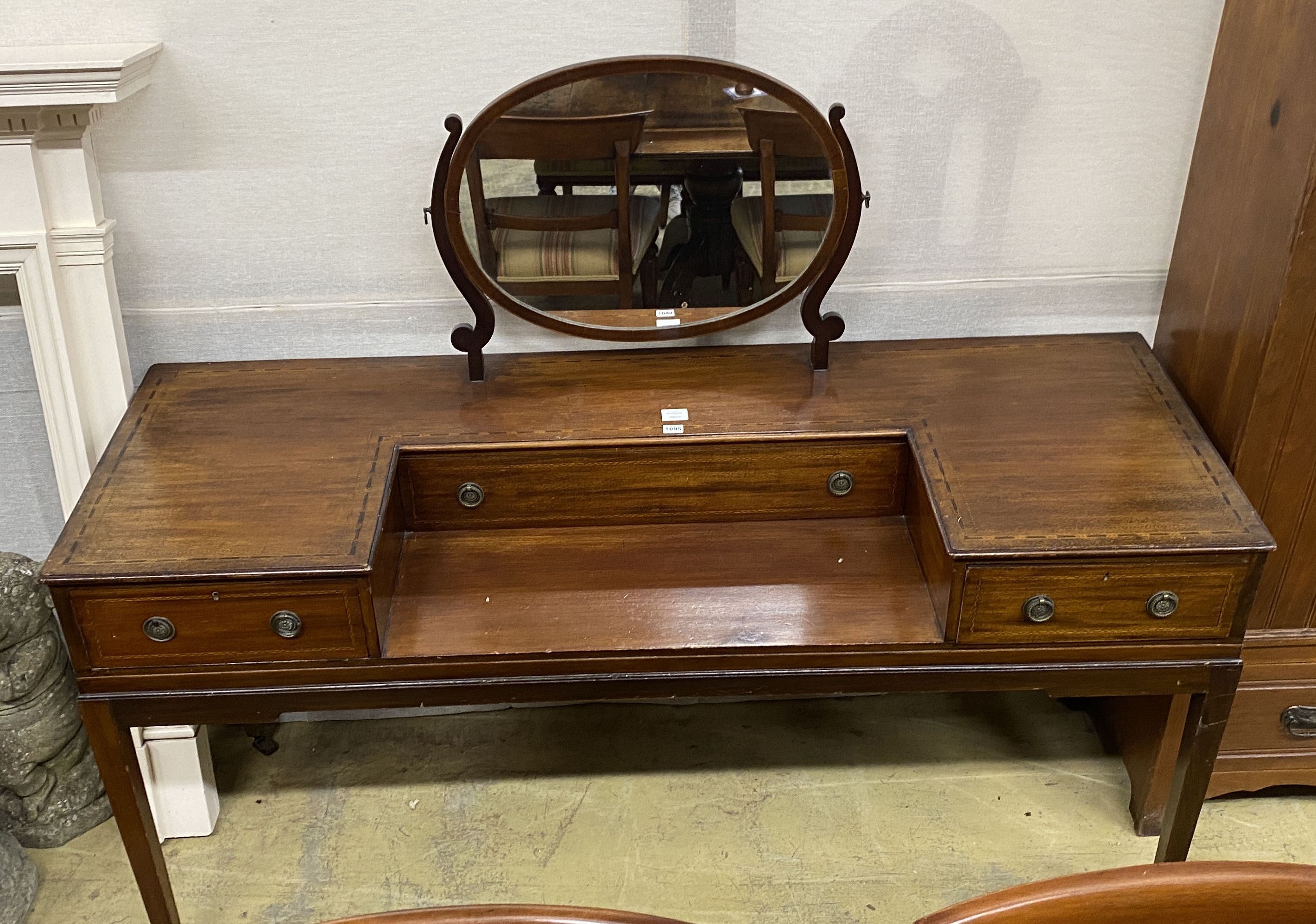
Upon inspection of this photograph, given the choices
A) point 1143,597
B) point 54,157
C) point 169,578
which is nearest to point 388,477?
point 169,578

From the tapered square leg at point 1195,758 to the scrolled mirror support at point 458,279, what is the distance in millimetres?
1241

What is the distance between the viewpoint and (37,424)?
2.12 metres

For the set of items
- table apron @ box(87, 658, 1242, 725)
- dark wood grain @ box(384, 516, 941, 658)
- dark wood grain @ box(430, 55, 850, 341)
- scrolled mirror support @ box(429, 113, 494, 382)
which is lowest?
table apron @ box(87, 658, 1242, 725)

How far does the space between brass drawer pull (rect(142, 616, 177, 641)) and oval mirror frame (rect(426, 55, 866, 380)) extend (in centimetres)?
63

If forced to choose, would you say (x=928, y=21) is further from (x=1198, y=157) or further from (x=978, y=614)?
(x=978, y=614)

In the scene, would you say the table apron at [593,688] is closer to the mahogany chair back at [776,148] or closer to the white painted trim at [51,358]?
the white painted trim at [51,358]

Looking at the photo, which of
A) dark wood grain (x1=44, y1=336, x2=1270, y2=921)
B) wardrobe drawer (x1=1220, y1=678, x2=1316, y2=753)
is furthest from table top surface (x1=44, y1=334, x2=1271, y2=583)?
wardrobe drawer (x1=1220, y1=678, x2=1316, y2=753)

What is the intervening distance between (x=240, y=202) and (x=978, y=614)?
53.2 inches

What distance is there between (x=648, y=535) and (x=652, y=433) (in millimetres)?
169

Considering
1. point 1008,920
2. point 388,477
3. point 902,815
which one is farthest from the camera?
point 902,815

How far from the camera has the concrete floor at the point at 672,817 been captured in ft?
6.73

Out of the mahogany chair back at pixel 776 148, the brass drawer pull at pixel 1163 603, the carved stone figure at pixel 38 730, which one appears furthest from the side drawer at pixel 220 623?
the brass drawer pull at pixel 1163 603

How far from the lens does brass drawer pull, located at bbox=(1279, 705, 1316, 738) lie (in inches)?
80.4

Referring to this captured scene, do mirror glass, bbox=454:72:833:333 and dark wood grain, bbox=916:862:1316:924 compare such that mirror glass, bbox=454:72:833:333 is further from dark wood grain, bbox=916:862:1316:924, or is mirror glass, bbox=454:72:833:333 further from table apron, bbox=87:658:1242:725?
dark wood grain, bbox=916:862:1316:924
